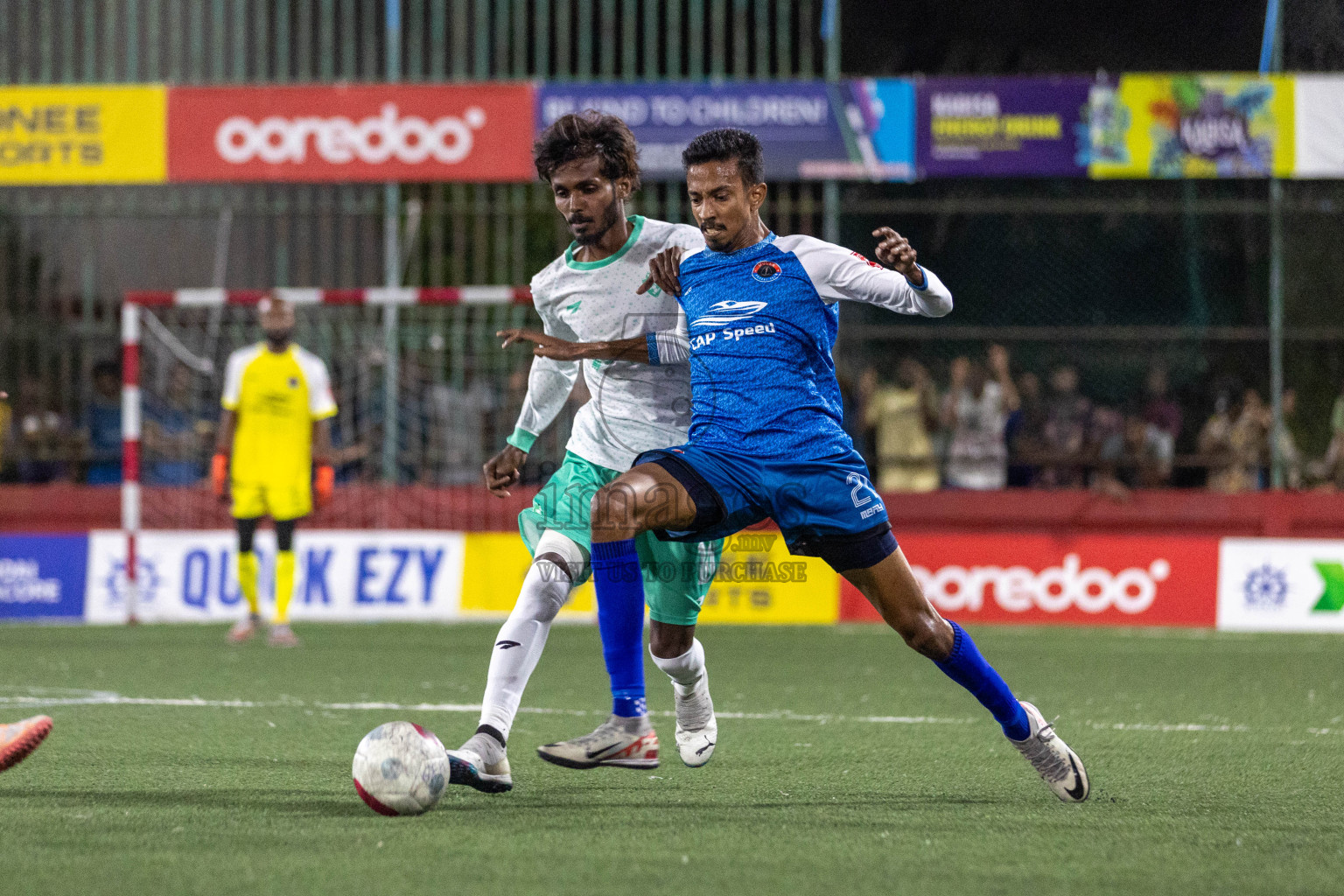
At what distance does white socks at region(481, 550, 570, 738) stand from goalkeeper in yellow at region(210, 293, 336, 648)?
592 centimetres

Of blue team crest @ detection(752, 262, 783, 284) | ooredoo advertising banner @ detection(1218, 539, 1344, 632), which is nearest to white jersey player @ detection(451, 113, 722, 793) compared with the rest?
blue team crest @ detection(752, 262, 783, 284)

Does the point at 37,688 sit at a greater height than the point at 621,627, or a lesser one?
lesser

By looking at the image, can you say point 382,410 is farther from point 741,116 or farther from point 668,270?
point 668,270

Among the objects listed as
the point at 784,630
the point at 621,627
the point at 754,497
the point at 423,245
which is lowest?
the point at 784,630

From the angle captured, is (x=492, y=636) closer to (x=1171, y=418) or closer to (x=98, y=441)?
(x=98, y=441)

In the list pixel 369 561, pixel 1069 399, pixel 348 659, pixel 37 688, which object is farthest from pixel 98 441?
pixel 1069 399

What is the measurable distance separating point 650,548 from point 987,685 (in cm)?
119

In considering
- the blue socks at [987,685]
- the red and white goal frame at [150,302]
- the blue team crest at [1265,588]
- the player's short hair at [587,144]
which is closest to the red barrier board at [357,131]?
the red and white goal frame at [150,302]

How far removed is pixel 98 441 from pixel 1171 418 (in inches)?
364

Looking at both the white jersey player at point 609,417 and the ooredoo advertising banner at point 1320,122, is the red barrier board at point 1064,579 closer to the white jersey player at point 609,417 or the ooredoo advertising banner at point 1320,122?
the ooredoo advertising banner at point 1320,122

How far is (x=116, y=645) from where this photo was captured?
1099cm

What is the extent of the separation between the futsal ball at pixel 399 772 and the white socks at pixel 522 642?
398 mm

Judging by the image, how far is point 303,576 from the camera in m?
13.1

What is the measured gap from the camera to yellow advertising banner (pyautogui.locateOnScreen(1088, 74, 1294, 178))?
14.5 meters
